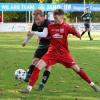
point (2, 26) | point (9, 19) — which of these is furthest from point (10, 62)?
point (9, 19)

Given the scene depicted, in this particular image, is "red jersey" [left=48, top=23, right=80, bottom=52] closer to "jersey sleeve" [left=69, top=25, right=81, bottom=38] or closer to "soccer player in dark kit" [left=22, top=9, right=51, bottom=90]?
"jersey sleeve" [left=69, top=25, right=81, bottom=38]

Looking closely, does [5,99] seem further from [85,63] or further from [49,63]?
[85,63]

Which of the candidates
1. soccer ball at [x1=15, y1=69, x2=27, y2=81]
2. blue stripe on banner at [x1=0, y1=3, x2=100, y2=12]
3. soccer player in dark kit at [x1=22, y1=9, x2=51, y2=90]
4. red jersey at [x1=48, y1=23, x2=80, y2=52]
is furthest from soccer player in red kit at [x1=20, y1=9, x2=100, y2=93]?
blue stripe on banner at [x1=0, y1=3, x2=100, y2=12]

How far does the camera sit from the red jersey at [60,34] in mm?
9938

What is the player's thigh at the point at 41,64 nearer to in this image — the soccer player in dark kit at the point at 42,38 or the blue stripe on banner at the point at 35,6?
the soccer player in dark kit at the point at 42,38

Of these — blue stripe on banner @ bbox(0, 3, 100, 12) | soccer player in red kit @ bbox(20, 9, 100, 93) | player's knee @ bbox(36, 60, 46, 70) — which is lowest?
blue stripe on banner @ bbox(0, 3, 100, 12)

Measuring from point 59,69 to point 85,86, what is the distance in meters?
3.60

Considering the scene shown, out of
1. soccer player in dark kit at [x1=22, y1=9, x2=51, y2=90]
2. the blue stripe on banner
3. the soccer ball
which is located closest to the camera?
Result: soccer player in dark kit at [x1=22, y1=9, x2=51, y2=90]

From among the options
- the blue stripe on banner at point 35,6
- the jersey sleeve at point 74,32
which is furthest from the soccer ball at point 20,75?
the blue stripe on banner at point 35,6

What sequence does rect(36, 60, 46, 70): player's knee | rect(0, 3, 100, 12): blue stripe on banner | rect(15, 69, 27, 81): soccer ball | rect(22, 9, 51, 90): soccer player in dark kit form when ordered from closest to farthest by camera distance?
rect(36, 60, 46, 70): player's knee → rect(22, 9, 51, 90): soccer player in dark kit → rect(15, 69, 27, 81): soccer ball → rect(0, 3, 100, 12): blue stripe on banner

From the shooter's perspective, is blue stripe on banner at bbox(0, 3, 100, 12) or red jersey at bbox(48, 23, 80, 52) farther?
blue stripe on banner at bbox(0, 3, 100, 12)

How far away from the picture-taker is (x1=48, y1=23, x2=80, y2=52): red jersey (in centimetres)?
994

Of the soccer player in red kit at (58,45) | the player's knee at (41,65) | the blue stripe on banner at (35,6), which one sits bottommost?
the blue stripe on banner at (35,6)

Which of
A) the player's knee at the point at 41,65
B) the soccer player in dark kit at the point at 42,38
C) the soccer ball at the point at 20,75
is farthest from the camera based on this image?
the soccer ball at the point at 20,75
